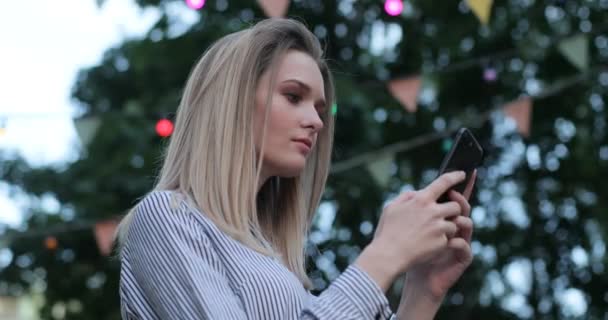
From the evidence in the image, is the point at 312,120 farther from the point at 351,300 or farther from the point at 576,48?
the point at 576,48

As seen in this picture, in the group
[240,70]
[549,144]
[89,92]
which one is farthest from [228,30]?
[240,70]

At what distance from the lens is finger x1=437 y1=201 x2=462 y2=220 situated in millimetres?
1530

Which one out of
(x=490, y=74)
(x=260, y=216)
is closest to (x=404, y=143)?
(x=490, y=74)

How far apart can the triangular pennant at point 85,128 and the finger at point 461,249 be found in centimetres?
496

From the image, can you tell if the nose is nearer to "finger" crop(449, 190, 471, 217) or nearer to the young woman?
the young woman

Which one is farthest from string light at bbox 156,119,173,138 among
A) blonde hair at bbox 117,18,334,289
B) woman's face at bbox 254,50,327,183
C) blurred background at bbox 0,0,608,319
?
woman's face at bbox 254,50,327,183

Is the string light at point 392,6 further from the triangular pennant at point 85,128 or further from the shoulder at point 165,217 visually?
the shoulder at point 165,217

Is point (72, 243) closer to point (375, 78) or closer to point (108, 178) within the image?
point (108, 178)

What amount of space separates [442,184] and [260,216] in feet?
1.65

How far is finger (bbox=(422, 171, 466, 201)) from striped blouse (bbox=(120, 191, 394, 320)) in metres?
0.15

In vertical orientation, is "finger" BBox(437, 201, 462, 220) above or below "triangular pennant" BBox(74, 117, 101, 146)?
above

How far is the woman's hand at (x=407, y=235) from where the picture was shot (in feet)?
4.91

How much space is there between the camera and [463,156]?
5.63 ft

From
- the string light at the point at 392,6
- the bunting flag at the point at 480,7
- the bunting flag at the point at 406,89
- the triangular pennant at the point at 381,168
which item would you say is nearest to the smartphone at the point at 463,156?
the bunting flag at the point at 480,7
